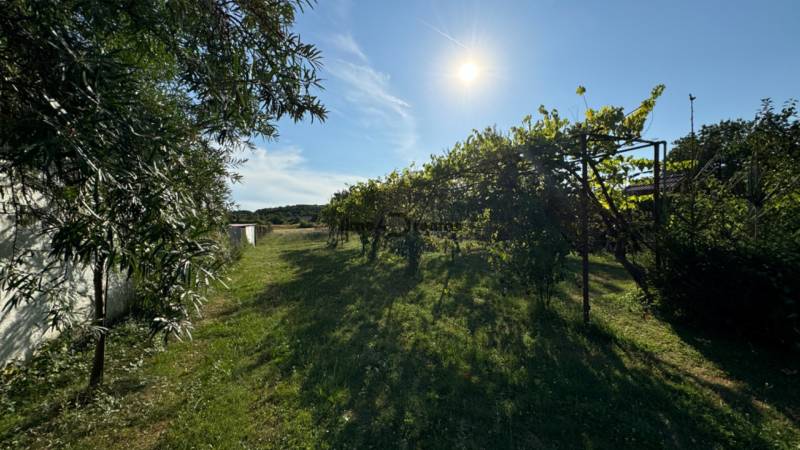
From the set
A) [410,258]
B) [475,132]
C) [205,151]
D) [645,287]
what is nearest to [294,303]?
[410,258]

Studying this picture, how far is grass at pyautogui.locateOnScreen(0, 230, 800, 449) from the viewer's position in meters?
2.60

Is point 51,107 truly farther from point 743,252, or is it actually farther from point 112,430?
point 743,252

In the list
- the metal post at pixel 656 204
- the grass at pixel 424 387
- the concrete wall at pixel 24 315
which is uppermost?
the metal post at pixel 656 204

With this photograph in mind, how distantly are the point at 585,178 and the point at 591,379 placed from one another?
2.89 m

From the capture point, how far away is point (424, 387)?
3340mm

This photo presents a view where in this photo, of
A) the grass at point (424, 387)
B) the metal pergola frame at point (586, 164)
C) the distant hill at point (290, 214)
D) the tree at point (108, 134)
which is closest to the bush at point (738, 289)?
the grass at point (424, 387)

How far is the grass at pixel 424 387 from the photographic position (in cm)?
260

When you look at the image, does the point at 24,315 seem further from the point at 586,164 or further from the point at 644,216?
the point at 644,216

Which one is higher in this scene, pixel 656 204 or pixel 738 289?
pixel 656 204

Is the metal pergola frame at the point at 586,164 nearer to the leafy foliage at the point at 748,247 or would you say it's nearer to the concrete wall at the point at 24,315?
the leafy foliage at the point at 748,247

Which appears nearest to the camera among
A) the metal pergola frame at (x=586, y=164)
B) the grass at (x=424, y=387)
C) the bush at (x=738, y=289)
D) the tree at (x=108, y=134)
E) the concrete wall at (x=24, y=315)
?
the tree at (x=108, y=134)

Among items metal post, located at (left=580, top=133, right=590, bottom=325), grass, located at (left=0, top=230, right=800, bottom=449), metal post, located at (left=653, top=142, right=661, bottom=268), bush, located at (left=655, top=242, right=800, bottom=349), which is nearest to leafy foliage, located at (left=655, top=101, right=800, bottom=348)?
bush, located at (left=655, top=242, right=800, bottom=349)

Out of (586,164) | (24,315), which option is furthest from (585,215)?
(24,315)

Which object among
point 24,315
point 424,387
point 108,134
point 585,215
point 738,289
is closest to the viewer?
point 108,134
